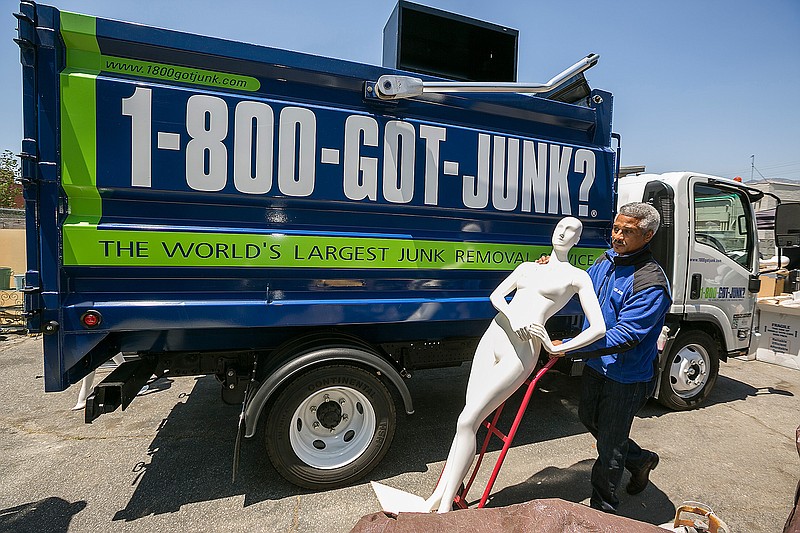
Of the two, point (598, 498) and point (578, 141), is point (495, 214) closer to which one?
point (578, 141)

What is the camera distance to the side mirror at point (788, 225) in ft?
14.1

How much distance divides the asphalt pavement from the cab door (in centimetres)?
95

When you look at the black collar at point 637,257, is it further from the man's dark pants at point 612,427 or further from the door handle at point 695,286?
the door handle at point 695,286

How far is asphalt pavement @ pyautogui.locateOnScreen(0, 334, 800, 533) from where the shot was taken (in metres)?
2.55

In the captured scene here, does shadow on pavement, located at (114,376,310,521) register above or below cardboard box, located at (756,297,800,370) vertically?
below

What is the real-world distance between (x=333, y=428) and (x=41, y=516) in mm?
1700

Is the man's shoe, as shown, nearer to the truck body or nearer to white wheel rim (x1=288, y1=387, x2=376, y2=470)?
the truck body

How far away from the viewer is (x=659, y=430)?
372 centimetres

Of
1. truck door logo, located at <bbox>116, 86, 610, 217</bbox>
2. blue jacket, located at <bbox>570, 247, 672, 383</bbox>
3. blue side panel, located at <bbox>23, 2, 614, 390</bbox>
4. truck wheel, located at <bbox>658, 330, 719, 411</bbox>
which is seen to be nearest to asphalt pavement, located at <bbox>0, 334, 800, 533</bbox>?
truck wheel, located at <bbox>658, 330, 719, 411</bbox>

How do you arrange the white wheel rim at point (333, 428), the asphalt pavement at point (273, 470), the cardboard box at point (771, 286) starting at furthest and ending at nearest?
the cardboard box at point (771, 286)
the white wheel rim at point (333, 428)
the asphalt pavement at point (273, 470)

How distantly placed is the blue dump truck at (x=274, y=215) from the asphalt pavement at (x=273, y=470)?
0.35 meters

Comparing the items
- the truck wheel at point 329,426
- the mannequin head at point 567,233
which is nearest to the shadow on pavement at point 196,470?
the truck wheel at point 329,426

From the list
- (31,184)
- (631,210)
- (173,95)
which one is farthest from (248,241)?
(631,210)

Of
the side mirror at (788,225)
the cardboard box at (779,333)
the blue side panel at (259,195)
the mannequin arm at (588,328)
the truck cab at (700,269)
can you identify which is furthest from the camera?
the cardboard box at (779,333)
